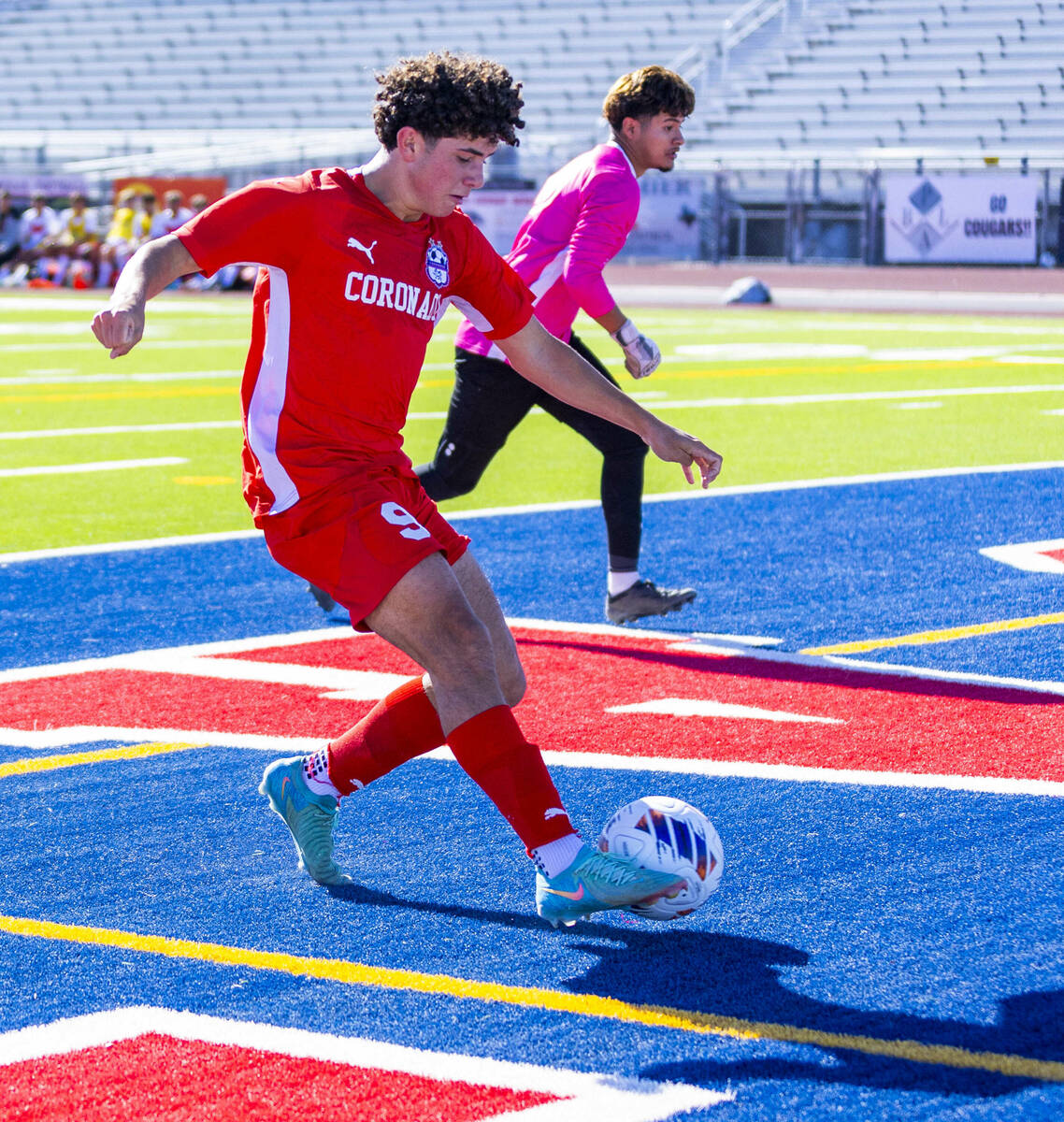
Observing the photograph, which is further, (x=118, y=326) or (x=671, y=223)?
(x=671, y=223)

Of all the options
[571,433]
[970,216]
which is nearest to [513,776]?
[571,433]

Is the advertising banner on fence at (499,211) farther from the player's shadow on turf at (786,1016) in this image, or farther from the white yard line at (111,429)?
the player's shadow on turf at (786,1016)

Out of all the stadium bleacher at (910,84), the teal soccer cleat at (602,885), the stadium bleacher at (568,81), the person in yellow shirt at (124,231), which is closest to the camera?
the teal soccer cleat at (602,885)

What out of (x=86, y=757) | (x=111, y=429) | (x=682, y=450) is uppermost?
(x=682, y=450)

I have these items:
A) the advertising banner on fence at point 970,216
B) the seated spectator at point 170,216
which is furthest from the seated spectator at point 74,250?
the advertising banner on fence at point 970,216

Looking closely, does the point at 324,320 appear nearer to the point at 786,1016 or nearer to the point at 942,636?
the point at 786,1016

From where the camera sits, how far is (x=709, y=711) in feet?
20.4

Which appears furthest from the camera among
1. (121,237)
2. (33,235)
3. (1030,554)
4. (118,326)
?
(33,235)

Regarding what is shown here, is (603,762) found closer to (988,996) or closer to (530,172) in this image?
(988,996)

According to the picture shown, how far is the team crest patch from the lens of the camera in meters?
4.48

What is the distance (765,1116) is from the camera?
321 centimetres

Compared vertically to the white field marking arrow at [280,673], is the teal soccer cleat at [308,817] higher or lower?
higher

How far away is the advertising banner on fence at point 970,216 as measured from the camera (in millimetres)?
33750

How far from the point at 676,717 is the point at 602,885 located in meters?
2.14
